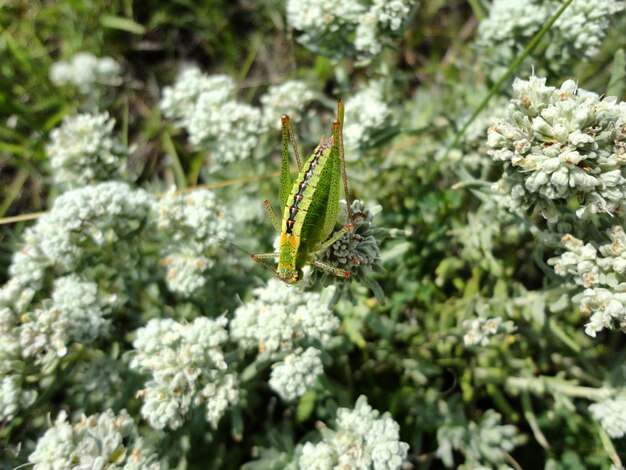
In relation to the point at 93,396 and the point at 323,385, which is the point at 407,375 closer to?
the point at 323,385

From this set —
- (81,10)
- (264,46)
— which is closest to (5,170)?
(81,10)

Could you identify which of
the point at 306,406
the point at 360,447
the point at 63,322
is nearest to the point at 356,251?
the point at 360,447

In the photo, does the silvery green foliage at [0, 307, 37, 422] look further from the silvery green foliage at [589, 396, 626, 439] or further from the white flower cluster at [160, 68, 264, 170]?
the silvery green foliage at [589, 396, 626, 439]

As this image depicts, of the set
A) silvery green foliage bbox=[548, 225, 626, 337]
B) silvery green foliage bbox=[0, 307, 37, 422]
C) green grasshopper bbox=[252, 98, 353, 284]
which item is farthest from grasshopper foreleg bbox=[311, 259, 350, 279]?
silvery green foliage bbox=[0, 307, 37, 422]

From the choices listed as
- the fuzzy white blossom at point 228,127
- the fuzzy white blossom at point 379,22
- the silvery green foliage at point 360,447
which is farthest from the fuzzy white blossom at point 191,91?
→ the silvery green foliage at point 360,447

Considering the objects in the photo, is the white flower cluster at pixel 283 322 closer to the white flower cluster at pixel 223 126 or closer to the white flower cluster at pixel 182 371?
the white flower cluster at pixel 182 371
